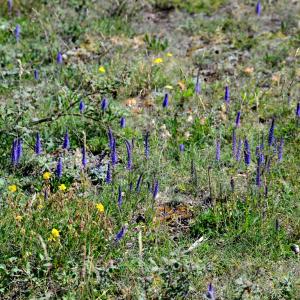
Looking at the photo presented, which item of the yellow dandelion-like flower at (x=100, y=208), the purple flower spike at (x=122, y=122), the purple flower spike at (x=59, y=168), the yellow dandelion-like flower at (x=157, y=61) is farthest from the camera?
the yellow dandelion-like flower at (x=157, y=61)

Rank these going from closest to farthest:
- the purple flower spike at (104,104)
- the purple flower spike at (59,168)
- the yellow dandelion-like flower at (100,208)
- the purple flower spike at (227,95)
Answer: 1. the yellow dandelion-like flower at (100,208)
2. the purple flower spike at (59,168)
3. the purple flower spike at (104,104)
4. the purple flower spike at (227,95)

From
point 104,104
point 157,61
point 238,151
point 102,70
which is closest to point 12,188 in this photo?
point 104,104

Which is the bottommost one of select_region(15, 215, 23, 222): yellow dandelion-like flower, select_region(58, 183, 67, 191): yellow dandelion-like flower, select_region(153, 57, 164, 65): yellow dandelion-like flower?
select_region(15, 215, 23, 222): yellow dandelion-like flower

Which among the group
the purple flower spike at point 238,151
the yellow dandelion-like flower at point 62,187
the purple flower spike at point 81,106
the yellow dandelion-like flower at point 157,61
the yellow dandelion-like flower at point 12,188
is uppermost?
the yellow dandelion-like flower at point 157,61

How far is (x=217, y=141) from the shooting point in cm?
523

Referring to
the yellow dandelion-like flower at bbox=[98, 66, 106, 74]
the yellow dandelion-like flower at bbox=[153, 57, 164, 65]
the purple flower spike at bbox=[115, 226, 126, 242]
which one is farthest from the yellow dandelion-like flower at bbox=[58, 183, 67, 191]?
the yellow dandelion-like flower at bbox=[153, 57, 164, 65]

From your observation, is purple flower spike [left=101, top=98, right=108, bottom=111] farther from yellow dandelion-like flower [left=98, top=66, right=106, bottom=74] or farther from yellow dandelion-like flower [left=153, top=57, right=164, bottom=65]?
yellow dandelion-like flower [left=153, top=57, right=164, bottom=65]

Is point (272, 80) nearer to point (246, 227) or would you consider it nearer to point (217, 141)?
point (217, 141)

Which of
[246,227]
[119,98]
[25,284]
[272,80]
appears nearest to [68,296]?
[25,284]

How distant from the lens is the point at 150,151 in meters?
5.46

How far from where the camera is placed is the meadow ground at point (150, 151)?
163 inches

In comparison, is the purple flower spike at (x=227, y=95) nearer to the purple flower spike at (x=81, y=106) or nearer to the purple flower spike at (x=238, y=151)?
the purple flower spike at (x=238, y=151)

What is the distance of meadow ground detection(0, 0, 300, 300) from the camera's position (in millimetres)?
4148

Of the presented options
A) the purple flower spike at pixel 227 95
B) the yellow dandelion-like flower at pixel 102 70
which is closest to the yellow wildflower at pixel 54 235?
the purple flower spike at pixel 227 95
